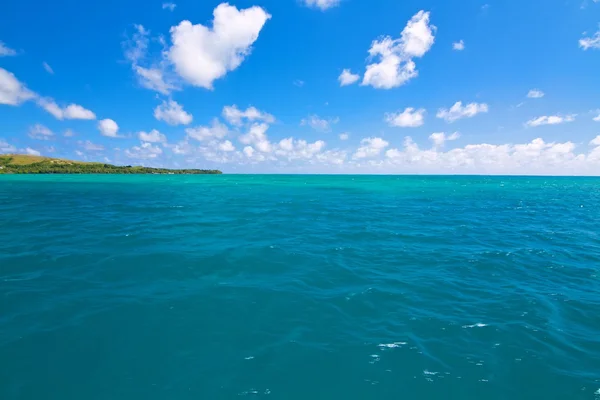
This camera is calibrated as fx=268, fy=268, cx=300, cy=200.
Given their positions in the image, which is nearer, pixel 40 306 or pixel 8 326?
pixel 8 326

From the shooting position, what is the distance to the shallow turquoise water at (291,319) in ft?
22.2

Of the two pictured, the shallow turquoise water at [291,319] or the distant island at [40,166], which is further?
the distant island at [40,166]

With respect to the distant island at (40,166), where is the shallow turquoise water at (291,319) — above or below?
below

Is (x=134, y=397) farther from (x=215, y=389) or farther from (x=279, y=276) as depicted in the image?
(x=279, y=276)

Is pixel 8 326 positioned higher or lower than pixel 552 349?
higher

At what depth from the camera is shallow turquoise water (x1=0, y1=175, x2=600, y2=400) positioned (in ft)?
22.2

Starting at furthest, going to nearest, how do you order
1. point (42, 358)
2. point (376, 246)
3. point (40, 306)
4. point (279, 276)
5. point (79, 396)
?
point (376, 246) → point (279, 276) → point (40, 306) → point (42, 358) → point (79, 396)

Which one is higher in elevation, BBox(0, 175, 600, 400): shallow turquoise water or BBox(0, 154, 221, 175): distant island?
BBox(0, 154, 221, 175): distant island

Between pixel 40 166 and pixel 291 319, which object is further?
pixel 40 166

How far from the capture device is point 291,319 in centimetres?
957

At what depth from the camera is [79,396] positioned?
6191mm

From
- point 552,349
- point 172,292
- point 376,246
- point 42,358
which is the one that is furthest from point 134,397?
point 376,246

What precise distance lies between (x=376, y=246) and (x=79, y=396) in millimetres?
16594

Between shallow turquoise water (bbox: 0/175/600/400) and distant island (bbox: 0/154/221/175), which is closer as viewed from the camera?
shallow turquoise water (bbox: 0/175/600/400)
